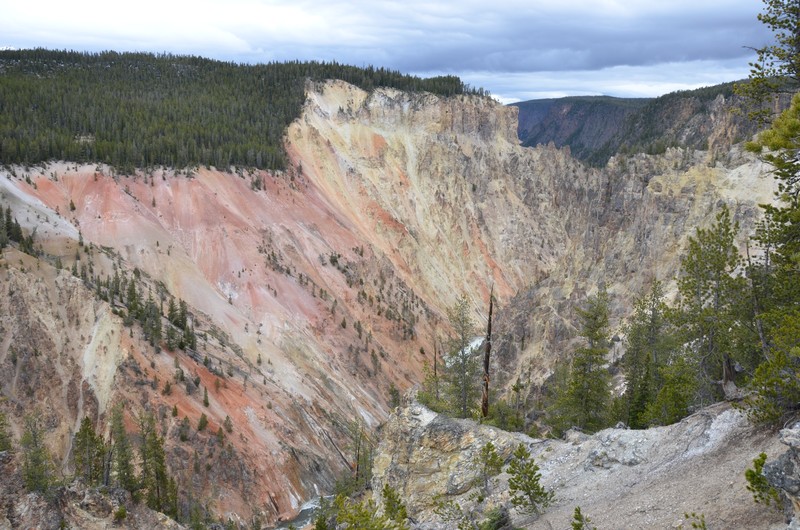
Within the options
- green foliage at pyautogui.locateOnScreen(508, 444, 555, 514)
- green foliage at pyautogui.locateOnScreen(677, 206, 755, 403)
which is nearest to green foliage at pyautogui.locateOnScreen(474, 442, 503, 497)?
green foliage at pyautogui.locateOnScreen(508, 444, 555, 514)

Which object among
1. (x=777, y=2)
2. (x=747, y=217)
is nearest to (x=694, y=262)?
(x=777, y=2)

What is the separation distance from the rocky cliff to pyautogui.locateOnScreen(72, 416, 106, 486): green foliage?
3.68 meters

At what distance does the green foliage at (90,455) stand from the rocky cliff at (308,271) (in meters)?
3.68

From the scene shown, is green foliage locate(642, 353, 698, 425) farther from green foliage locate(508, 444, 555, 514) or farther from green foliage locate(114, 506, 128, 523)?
green foliage locate(114, 506, 128, 523)

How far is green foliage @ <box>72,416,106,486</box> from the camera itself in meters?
34.6

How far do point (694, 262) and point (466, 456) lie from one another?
982 centimetres

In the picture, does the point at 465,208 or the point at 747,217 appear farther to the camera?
the point at 465,208

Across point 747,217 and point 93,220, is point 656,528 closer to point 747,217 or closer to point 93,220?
point 747,217

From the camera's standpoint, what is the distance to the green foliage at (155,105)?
227ft

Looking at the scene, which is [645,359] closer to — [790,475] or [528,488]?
[528,488]

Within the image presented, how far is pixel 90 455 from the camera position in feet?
114

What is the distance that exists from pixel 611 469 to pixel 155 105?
82568 millimetres

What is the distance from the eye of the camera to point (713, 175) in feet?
161

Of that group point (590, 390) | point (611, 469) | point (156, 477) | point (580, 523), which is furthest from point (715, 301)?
point (156, 477)
